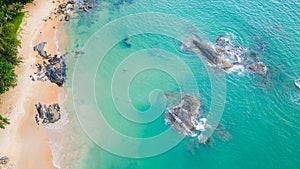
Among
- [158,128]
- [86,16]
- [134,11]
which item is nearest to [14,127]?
[158,128]

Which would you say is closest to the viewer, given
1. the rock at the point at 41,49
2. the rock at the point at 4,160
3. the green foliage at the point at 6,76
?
the rock at the point at 4,160

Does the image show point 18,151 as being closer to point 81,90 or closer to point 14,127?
point 14,127

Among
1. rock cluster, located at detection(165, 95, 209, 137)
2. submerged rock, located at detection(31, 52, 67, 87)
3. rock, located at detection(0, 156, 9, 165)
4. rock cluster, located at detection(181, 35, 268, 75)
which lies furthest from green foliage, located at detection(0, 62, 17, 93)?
rock cluster, located at detection(181, 35, 268, 75)

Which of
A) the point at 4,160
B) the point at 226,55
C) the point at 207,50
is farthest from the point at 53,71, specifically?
the point at 226,55

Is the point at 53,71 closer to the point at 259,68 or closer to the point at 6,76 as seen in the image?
the point at 6,76

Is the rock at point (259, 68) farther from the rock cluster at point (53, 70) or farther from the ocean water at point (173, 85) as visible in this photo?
the rock cluster at point (53, 70)

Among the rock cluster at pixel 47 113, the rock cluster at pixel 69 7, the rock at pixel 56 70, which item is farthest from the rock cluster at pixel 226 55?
the rock cluster at pixel 47 113
